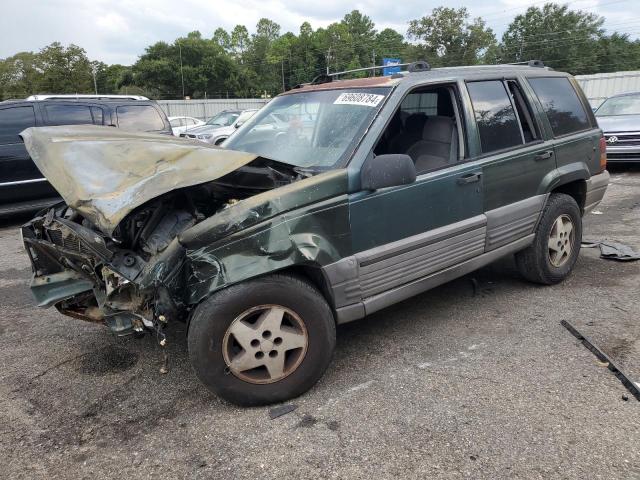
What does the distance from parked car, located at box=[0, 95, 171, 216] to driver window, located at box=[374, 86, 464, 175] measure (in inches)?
220

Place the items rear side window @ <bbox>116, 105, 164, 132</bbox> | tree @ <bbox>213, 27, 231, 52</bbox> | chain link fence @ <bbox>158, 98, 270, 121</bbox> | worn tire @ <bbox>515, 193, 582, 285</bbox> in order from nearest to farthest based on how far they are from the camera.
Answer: worn tire @ <bbox>515, 193, 582, 285</bbox>, rear side window @ <bbox>116, 105, 164, 132</bbox>, chain link fence @ <bbox>158, 98, 270, 121</bbox>, tree @ <bbox>213, 27, 231, 52</bbox>

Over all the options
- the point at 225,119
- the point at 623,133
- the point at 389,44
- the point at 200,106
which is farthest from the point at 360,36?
the point at 623,133

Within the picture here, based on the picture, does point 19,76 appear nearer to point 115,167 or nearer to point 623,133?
point 623,133

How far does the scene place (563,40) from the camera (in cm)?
7062

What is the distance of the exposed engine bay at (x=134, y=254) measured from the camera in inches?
104

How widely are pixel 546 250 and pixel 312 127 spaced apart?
7.53ft

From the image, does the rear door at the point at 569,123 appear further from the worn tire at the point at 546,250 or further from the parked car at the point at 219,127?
the parked car at the point at 219,127

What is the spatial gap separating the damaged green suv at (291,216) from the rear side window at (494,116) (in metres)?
0.01

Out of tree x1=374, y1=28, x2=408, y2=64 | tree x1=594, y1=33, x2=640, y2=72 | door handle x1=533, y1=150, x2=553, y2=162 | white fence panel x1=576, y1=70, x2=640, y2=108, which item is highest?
tree x1=374, y1=28, x2=408, y2=64

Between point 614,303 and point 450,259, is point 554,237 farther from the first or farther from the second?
point 450,259

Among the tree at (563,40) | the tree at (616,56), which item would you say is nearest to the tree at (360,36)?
the tree at (563,40)

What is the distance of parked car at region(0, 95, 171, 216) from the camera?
738cm

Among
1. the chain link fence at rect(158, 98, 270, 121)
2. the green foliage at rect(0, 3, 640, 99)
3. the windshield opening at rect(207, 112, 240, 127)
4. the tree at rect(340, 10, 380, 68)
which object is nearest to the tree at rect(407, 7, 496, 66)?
the green foliage at rect(0, 3, 640, 99)

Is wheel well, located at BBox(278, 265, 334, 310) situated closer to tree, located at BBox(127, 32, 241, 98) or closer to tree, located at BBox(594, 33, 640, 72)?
tree, located at BBox(127, 32, 241, 98)
